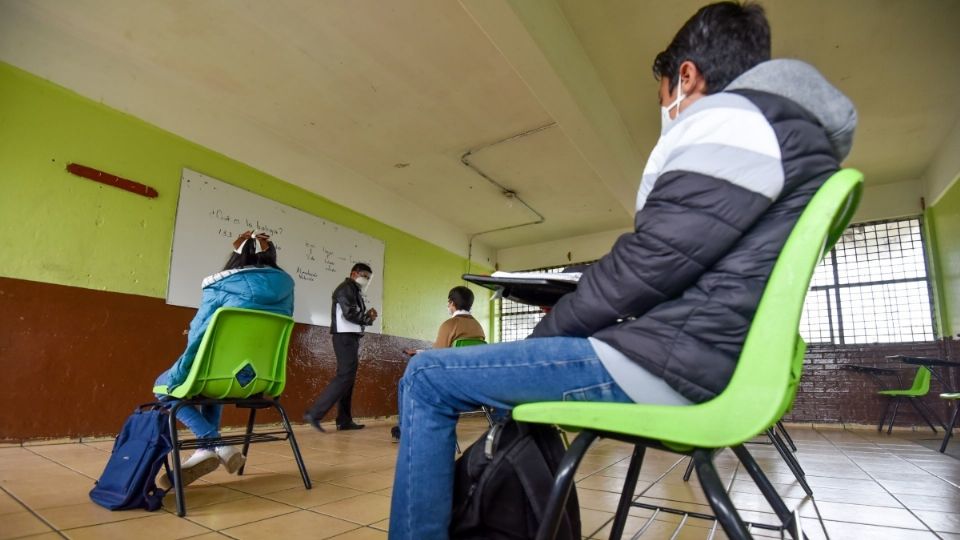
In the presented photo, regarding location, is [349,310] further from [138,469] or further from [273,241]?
[138,469]

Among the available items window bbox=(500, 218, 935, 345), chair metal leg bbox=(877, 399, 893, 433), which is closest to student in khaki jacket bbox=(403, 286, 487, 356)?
window bbox=(500, 218, 935, 345)

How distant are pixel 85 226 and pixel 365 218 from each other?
2706 mm

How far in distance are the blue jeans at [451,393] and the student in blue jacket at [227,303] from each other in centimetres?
128

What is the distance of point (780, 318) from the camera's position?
2.03 ft

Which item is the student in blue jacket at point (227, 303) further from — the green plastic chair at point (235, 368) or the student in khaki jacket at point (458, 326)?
the student in khaki jacket at point (458, 326)

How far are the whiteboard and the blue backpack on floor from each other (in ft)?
7.66

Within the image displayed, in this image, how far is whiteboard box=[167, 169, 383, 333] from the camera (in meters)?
3.83

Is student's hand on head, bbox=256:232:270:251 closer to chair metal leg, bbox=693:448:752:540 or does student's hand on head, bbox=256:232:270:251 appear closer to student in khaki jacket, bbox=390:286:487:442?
student in khaki jacket, bbox=390:286:487:442

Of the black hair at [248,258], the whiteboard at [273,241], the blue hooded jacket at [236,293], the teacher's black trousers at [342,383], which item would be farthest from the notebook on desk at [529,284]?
the whiteboard at [273,241]

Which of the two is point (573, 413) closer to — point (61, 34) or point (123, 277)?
point (123, 277)

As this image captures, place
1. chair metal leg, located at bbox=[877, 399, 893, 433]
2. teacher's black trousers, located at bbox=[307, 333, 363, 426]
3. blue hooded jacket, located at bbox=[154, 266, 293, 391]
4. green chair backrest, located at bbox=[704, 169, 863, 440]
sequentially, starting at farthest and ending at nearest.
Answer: chair metal leg, located at bbox=[877, 399, 893, 433] < teacher's black trousers, located at bbox=[307, 333, 363, 426] < blue hooded jacket, located at bbox=[154, 266, 293, 391] < green chair backrest, located at bbox=[704, 169, 863, 440]

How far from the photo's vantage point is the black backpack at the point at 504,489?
2.89 feet

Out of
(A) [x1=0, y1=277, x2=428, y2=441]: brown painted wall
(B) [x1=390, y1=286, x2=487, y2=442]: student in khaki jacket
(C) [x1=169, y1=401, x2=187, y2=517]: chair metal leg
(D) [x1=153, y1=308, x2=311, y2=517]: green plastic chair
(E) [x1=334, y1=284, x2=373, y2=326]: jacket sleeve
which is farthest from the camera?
(E) [x1=334, y1=284, x2=373, y2=326]: jacket sleeve

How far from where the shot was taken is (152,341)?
354cm
